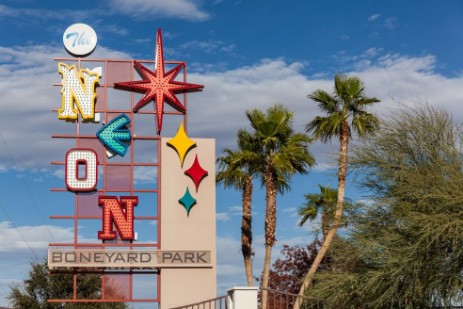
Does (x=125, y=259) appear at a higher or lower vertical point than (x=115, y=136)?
lower

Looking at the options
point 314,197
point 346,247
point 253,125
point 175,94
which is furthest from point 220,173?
point 346,247

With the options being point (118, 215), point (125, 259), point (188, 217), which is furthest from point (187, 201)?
point (125, 259)

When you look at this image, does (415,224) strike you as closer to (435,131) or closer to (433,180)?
(433,180)

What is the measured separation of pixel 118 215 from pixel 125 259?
1.72m

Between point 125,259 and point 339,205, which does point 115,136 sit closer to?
point 125,259

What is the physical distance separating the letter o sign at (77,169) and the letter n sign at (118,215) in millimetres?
749

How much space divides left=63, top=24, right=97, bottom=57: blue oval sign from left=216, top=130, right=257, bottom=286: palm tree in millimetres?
7922


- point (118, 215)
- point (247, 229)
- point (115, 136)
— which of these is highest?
point (115, 136)

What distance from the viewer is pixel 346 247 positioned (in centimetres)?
2927

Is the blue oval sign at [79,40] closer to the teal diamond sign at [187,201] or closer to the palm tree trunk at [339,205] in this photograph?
the teal diamond sign at [187,201]

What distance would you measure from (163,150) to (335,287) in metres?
10.1

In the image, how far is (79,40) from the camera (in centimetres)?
3703

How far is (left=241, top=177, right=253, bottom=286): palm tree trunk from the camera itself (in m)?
40.5

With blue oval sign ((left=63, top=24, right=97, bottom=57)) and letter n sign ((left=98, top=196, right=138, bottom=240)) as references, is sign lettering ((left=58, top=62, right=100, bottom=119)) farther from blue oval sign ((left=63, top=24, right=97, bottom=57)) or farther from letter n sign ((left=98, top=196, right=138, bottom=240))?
letter n sign ((left=98, top=196, right=138, bottom=240))
